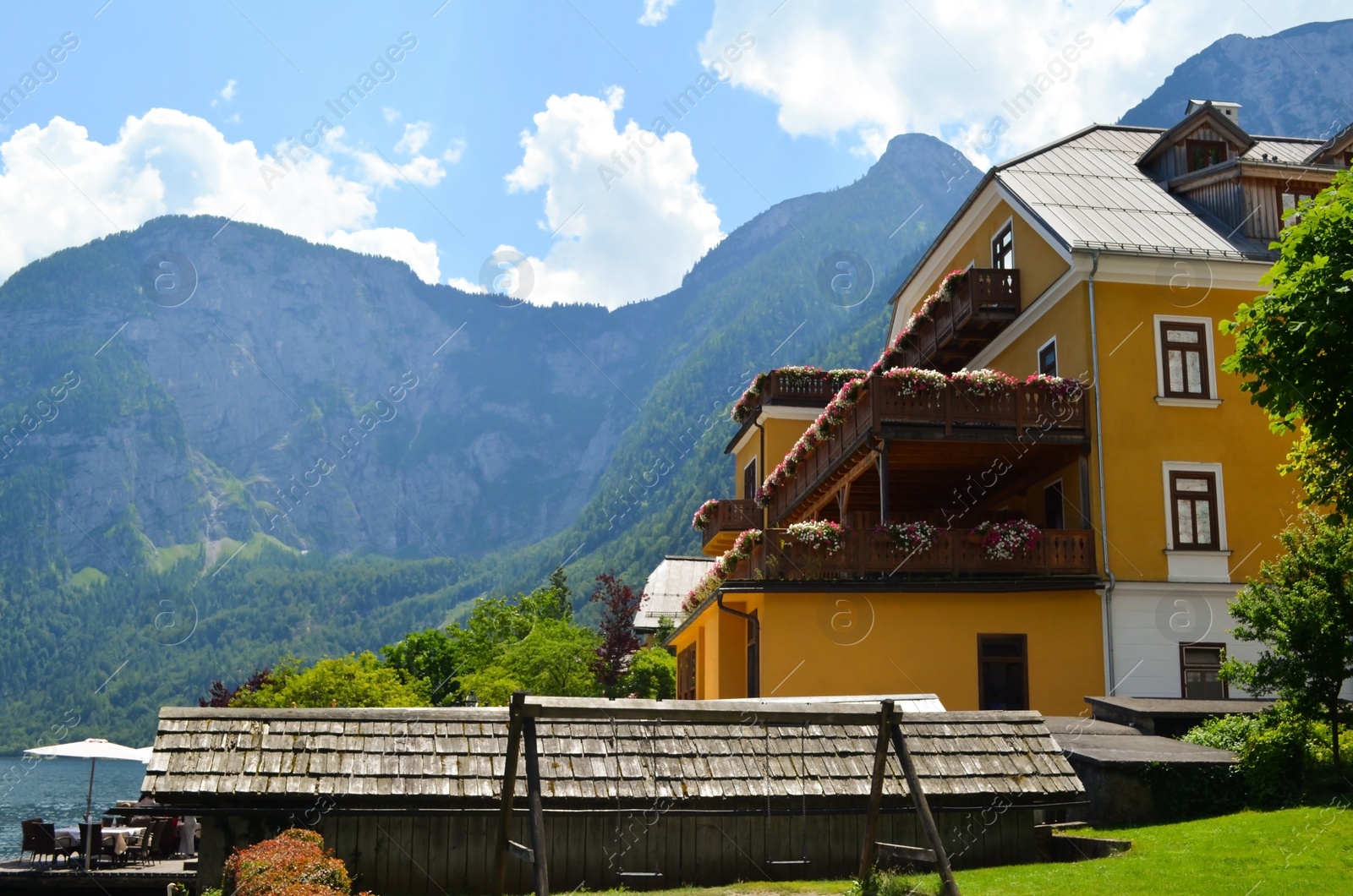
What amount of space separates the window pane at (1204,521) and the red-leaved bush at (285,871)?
2091 centimetres

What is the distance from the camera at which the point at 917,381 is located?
26.2 meters

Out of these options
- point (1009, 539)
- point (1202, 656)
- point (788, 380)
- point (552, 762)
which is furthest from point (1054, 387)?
point (552, 762)

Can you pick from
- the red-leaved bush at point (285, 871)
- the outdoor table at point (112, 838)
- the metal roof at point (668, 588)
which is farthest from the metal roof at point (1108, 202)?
the metal roof at point (668, 588)

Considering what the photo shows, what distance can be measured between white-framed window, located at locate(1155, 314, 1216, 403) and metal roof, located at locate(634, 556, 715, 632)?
2911 centimetres

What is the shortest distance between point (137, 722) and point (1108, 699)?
180458mm

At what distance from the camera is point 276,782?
39.5 feet

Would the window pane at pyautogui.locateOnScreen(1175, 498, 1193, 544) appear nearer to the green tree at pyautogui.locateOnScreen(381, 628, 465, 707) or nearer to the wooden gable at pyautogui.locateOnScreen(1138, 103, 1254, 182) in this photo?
the wooden gable at pyautogui.locateOnScreen(1138, 103, 1254, 182)

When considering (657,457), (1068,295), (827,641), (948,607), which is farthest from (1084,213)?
(657,457)

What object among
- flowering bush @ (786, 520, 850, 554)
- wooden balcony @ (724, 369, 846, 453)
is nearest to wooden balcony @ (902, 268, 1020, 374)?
wooden balcony @ (724, 369, 846, 453)

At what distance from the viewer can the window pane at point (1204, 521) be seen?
1039 inches

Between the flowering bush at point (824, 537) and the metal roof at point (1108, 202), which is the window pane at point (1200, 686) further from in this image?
the metal roof at point (1108, 202)

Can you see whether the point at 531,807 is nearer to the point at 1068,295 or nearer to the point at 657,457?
the point at 1068,295

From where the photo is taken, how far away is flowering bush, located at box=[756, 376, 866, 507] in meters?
27.8

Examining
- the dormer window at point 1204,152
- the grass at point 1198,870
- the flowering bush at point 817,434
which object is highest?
the dormer window at point 1204,152
